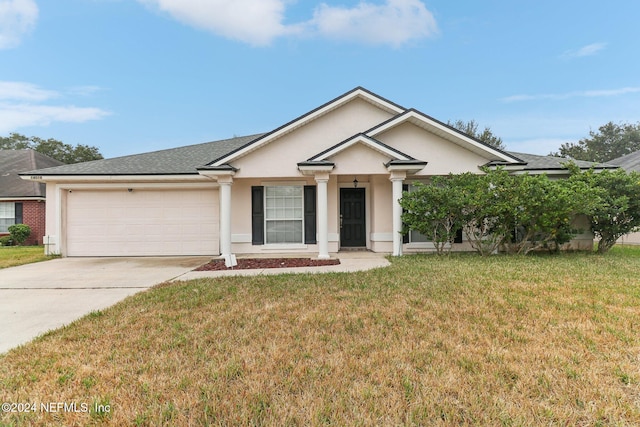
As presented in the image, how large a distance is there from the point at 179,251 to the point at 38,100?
18437 millimetres

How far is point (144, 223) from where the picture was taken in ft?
→ 38.1

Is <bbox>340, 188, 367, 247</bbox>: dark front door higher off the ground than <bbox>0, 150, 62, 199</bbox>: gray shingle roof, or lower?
lower

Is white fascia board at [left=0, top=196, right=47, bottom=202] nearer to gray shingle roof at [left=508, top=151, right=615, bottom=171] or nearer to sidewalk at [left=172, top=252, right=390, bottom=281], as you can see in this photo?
sidewalk at [left=172, top=252, right=390, bottom=281]

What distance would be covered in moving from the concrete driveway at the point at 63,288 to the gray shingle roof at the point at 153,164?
3.20 meters

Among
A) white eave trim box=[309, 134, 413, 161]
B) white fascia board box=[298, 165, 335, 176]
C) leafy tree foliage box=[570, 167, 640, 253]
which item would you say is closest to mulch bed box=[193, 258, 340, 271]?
white fascia board box=[298, 165, 335, 176]

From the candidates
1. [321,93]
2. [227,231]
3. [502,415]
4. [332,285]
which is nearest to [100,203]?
[227,231]

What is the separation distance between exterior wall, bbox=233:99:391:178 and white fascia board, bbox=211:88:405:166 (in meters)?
0.18

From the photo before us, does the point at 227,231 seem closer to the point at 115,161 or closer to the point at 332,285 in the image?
the point at 332,285

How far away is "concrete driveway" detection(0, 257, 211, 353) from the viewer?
4.43 m

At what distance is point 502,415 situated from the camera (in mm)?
2275

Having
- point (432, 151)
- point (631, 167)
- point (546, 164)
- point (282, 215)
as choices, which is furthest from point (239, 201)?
point (631, 167)

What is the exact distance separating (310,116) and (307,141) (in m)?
0.87

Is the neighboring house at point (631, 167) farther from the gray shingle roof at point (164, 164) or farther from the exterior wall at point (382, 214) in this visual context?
the exterior wall at point (382, 214)

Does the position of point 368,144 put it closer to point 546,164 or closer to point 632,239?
point 546,164
